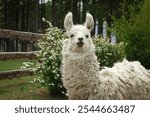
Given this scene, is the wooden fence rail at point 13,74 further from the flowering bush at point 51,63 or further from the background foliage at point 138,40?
the background foliage at point 138,40

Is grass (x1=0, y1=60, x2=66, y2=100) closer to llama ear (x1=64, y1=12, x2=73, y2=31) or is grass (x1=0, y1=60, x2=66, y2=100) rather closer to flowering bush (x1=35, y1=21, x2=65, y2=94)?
flowering bush (x1=35, y1=21, x2=65, y2=94)

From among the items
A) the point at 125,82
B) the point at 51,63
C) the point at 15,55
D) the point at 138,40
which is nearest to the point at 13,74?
the point at 15,55

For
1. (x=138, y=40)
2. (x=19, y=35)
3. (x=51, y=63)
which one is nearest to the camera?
(x=51, y=63)

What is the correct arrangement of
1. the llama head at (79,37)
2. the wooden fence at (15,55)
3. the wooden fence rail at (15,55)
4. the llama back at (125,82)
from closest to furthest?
the llama head at (79,37) → the llama back at (125,82) → the wooden fence rail at (15,55) → the wooden fence at (15,55)

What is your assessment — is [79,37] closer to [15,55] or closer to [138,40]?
[138,40]

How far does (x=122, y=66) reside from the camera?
8.38 metres

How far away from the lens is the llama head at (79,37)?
23.0 feet

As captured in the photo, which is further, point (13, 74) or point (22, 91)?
point (13, 74)

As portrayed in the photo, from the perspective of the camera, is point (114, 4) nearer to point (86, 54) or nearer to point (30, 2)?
point (30, 2)

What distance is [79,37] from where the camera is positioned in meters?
7.01

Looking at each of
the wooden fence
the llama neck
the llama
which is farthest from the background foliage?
the llama neck

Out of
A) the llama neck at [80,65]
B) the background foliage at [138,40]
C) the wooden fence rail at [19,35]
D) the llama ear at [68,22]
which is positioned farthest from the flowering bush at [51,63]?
the llama neck at [80,65]

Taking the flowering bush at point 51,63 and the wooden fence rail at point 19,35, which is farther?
the wooden fence rail at point 19,35

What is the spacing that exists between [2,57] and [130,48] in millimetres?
3511
